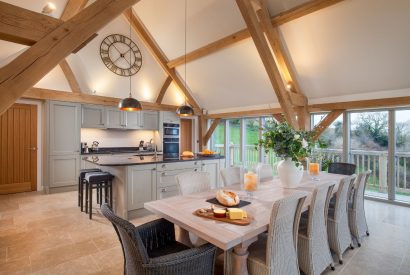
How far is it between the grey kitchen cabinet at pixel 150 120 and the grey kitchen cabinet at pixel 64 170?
6.65 feet

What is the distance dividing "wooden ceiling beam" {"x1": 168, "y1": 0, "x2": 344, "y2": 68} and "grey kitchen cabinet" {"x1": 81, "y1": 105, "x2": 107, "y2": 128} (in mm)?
2288

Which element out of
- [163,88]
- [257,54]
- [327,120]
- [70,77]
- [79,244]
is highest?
[257,54]

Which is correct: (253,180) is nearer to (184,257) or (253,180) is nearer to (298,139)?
(298,139)

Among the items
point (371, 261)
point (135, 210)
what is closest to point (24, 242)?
point (135, 210)

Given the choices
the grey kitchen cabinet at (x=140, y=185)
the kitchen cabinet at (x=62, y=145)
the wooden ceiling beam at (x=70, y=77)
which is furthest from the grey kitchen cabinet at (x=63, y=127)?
the grey kitchen cabinet at (x=140, y=185)

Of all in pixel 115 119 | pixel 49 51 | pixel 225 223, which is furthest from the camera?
pixel 115 119

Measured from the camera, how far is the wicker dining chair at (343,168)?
367 centimetres

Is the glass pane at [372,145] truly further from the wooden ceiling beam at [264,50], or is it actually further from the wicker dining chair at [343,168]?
the wicker dining chair at [343,168]

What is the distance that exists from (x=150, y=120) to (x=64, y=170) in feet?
8.47

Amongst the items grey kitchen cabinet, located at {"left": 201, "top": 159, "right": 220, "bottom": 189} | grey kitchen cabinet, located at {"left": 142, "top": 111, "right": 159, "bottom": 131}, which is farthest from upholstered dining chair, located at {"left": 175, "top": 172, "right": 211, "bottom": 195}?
grey kitchen cabinet, located at {"left": 142, "top": 111, "right": 159, "bottom": 131}

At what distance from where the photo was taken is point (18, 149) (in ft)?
16.3

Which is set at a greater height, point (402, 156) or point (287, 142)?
point (287, 142)

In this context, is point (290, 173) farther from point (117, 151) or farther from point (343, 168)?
point (117, 151)

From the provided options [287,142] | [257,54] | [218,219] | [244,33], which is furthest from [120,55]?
[218,219]
